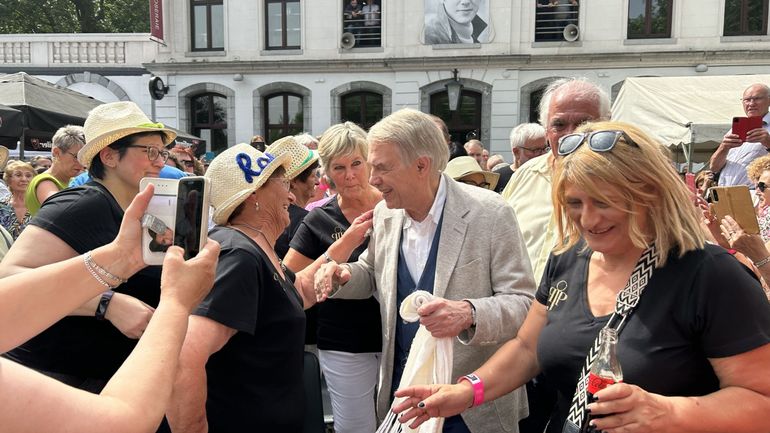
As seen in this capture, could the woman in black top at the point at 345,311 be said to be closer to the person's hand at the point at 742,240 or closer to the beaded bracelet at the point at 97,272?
the beaded bracelet at the point at 97,272

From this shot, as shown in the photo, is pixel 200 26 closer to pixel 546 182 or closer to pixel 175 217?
pixel 546 182

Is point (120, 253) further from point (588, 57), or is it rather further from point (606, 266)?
point (588, 57)

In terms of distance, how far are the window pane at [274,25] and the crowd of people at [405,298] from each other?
1562 cm

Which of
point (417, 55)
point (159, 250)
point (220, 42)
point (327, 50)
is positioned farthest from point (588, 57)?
point (159, 250)

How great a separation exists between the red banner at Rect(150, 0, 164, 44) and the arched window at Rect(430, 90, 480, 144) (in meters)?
8.80

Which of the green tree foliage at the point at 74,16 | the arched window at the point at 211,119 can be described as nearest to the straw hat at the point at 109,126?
the arched window at the point at 211,119

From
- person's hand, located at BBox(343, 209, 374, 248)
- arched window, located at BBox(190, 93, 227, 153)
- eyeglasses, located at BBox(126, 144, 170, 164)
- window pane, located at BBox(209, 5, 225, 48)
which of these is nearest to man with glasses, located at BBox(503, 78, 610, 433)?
person's hand, located at BBox(343, 209, 374, 248)

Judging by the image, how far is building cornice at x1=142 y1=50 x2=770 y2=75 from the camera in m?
15.2

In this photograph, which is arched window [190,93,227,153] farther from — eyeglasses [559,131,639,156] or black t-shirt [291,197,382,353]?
eyeglasses [559,131,639,156]

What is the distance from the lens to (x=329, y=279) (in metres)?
2.44

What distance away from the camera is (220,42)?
1788cm

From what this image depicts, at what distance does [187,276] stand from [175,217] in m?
0.22

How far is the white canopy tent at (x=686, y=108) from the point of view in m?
7.95

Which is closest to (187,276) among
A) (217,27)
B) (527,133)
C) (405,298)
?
(405,298)
